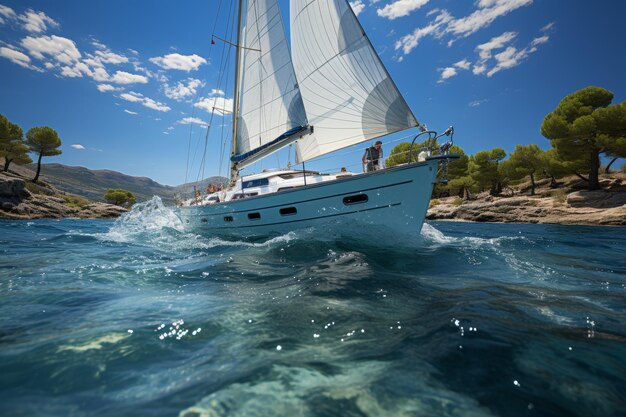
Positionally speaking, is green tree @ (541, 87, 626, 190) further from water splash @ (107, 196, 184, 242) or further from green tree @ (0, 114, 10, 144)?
green tree @ (0, 114, 10, 144)

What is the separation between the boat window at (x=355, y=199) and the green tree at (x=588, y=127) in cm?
3495

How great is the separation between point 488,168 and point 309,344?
168 feet

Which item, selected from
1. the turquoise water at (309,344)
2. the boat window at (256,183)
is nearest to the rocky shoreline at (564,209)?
the turquoise water at (309,344)

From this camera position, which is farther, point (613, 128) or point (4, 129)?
point (4, 129)

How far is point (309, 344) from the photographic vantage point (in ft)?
7.47

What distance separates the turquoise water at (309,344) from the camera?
5.15 ft

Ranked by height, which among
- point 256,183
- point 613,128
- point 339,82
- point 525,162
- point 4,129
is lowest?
point 256,183

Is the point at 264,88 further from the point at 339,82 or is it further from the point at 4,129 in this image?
the point at 4,129

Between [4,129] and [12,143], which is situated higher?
[4,129]

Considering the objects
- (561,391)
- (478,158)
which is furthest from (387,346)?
(478,158)

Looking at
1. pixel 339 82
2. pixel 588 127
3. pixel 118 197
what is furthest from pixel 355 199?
pixel 118 197

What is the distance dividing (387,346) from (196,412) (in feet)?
4.82

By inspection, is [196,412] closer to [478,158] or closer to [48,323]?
[48,323]

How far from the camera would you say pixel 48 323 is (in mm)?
2693
